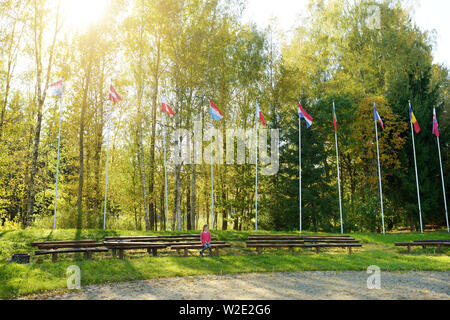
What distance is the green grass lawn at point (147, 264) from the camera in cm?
764

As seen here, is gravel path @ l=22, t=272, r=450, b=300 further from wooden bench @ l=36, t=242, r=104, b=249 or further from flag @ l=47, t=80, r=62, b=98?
flag @ l=47, t=80, r=62, b=98

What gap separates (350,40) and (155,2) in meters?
16.3

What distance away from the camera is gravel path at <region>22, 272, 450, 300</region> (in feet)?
21.5

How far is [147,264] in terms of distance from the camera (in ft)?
31.3

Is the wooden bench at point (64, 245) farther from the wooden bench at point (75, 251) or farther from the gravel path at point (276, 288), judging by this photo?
the gravel path at point (276, 288)

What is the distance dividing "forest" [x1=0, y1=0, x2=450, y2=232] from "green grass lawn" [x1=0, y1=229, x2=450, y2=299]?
6103 mm

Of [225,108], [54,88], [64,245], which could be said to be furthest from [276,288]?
[225,108]

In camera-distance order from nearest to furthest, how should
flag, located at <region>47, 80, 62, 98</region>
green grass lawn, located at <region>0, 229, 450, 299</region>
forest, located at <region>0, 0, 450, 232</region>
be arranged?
green grass lawn, located at <region>0, 229, 450, 299</region>, flag, located at <region>47, 80, 62, 98</region>, forest, located at <region>0, 0, 450, 232</region>

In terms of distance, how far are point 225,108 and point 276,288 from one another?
2055cm

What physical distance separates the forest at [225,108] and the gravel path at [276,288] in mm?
10962

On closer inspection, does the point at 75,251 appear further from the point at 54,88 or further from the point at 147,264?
the point at 54,88

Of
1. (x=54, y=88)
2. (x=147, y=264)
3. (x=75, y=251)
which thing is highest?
(x=54, y=88)

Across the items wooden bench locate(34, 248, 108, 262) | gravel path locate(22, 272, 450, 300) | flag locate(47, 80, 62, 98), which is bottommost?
gravel path locate(22, 272, 450, 300)

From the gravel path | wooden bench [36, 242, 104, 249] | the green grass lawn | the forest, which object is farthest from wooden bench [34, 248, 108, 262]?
the forest
